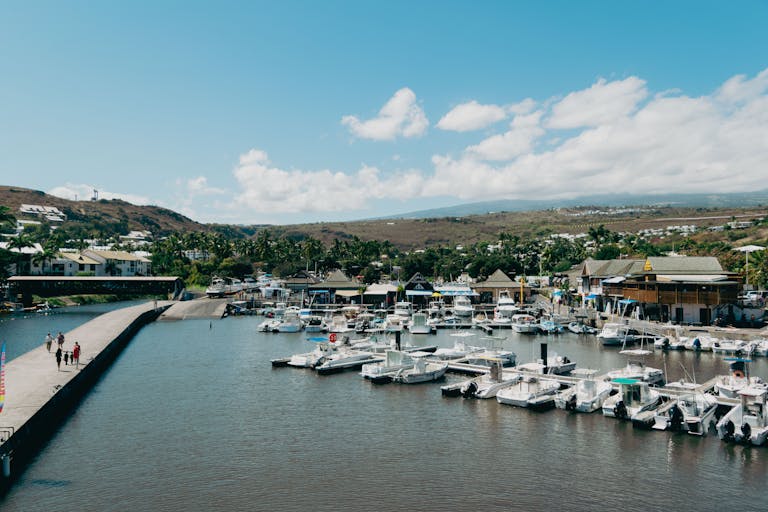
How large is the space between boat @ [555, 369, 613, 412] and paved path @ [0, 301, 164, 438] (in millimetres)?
29658

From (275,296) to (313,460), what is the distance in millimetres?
86951

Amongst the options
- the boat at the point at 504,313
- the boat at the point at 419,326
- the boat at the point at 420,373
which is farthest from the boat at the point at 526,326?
the boat at the point at 420,373

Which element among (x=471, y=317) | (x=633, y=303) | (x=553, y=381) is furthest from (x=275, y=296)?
(x=553, y=381)

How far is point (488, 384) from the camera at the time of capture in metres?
40.8

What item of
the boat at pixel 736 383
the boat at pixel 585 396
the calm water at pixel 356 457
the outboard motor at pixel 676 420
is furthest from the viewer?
the boat at pixel 585 396

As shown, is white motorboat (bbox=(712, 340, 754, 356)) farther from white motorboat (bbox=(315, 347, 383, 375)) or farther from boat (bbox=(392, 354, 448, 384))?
white motorboat (bbox=(315, 347, 383, 375))

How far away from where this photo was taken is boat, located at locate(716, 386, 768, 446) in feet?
96.8

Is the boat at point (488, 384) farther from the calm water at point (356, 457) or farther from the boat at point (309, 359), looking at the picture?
the boat at point (309, 359)

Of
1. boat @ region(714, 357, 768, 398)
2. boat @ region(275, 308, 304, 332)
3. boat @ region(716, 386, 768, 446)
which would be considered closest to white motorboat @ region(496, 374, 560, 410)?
Answer: boat @ region(714, 357, 768, 398)

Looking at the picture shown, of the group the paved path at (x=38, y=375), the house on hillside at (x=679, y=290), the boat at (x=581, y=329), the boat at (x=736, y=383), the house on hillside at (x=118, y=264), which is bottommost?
the boat at (x=581, y=329)

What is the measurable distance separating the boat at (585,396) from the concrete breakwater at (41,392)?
29179 mm

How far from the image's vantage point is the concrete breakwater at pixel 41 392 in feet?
87.8

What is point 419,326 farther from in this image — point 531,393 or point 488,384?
point 531,393

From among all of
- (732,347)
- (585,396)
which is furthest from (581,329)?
(585,396)
